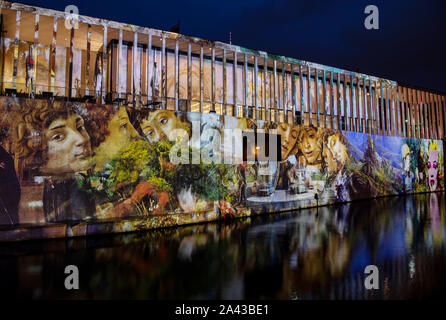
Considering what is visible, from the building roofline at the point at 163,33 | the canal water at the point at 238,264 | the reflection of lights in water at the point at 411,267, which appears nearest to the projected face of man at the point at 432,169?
the building roofline at the point at 163,33

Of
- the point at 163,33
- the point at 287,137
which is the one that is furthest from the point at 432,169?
the point at 163,33

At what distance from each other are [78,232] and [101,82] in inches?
296

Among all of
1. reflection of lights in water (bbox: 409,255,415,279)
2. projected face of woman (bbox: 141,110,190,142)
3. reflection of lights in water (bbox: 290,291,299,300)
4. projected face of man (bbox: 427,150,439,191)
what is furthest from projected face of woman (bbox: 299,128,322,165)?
projected face of man (bbox: 427,150,439,191)

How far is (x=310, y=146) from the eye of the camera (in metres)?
19.5

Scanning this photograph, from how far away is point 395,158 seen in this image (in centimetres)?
2566

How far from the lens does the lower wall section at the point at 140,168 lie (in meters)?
10.9

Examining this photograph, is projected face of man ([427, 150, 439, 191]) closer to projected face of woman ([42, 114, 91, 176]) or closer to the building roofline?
the building roofline

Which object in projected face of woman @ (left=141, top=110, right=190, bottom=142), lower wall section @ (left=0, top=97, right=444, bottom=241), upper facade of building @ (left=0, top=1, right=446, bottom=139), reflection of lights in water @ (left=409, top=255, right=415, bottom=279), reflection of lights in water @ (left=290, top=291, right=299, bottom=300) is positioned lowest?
reflection of lights in water @ (left=290, top=291, right=299, bottom=300)

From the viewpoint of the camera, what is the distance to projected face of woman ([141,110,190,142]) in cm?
1330

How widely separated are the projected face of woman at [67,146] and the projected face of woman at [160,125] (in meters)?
2.45

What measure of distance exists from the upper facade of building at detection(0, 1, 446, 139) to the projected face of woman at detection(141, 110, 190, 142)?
3.20ft

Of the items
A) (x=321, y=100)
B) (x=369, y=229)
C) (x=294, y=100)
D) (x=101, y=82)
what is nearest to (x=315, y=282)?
(x=369, y=229)

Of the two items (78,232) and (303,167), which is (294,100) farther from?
(78,232)

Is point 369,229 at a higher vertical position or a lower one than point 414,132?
lower
